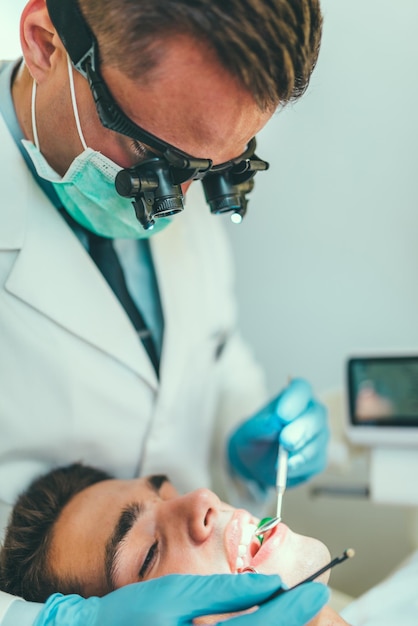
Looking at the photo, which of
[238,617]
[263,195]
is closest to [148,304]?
[263,195]

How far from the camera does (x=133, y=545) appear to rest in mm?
1071

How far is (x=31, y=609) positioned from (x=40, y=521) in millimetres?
220

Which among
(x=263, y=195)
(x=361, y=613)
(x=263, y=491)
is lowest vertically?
(x=361, y=613)

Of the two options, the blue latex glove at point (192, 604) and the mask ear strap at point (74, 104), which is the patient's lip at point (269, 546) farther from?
the mask ear strap at point (74, 104)

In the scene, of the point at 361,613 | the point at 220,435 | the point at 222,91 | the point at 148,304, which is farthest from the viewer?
the point at 220,435

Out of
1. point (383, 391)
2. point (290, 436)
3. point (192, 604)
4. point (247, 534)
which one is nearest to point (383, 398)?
point (383, 391)

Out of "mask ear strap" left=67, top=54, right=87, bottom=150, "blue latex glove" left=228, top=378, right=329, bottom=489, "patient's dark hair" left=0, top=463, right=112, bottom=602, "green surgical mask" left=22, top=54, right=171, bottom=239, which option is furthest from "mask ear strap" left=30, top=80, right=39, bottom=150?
"blue latex glove" left=228, top=378, right=329, bottom=489

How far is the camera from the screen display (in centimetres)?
148

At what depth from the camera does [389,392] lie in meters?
1.51

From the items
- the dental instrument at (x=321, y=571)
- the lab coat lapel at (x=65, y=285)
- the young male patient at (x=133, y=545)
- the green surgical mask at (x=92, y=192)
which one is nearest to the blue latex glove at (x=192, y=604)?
the dental instrument at (x=321, y=571)

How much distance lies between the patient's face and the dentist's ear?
0.73 m

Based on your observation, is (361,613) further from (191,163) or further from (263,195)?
(263,195)

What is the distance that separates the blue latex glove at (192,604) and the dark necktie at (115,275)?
1.79ft

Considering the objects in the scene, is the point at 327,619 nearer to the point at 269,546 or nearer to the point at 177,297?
the point at 269,546
